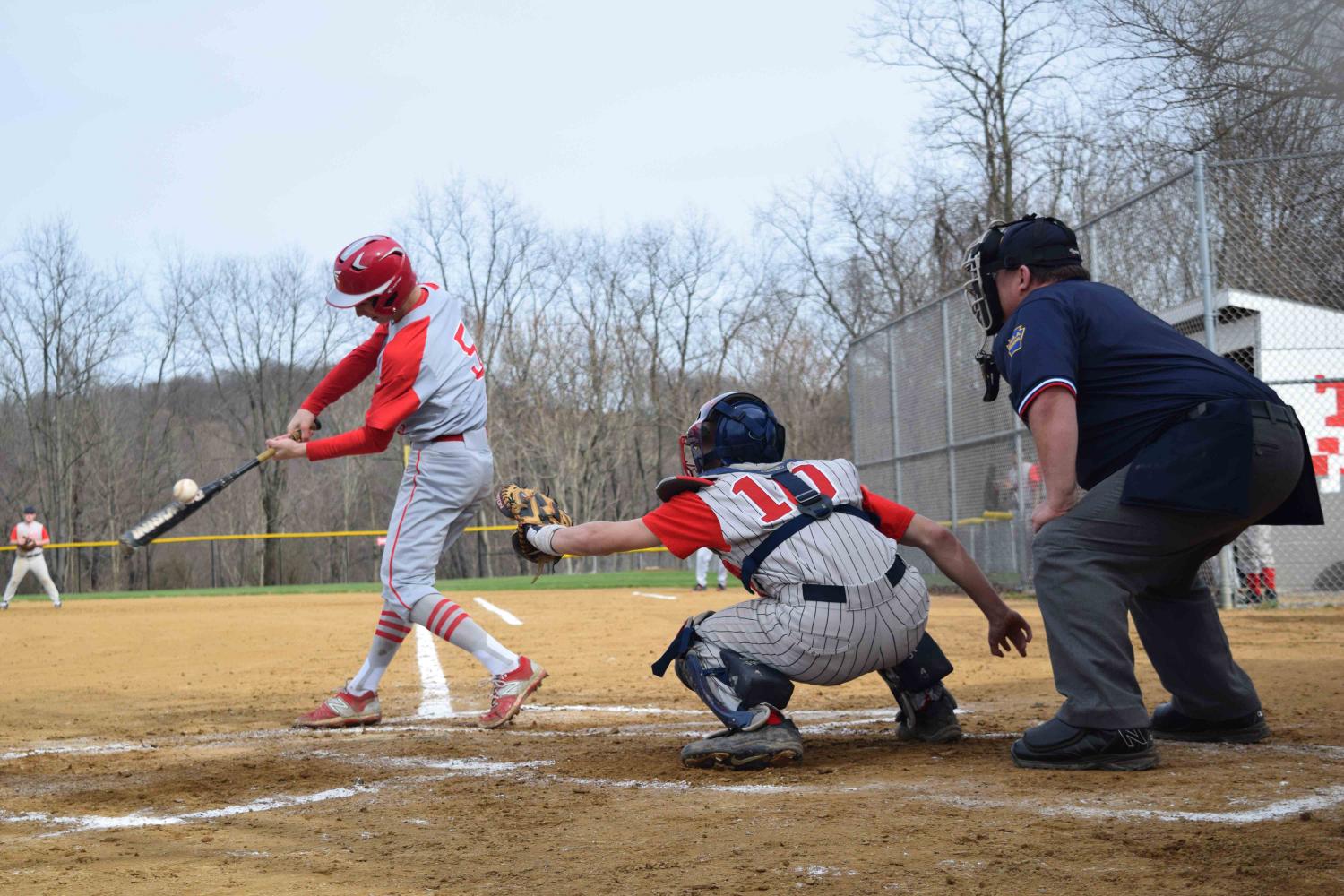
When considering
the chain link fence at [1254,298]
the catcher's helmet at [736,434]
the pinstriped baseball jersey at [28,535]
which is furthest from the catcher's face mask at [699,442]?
the pinstriped baseball jersey at [28,535]

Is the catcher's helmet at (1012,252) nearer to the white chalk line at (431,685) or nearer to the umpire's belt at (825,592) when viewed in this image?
the umpire's belt at (825,592)

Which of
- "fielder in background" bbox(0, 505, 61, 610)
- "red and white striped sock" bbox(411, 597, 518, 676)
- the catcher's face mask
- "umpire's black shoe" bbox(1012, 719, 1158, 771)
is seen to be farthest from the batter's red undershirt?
"fielder in background" bbox(0, 505, 61, 610)

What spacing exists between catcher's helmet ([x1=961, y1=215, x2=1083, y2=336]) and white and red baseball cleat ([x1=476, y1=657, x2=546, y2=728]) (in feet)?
7.86

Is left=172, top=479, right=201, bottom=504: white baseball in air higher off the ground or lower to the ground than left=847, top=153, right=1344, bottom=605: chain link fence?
lower

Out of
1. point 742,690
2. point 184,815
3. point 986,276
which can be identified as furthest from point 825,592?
point 184,815

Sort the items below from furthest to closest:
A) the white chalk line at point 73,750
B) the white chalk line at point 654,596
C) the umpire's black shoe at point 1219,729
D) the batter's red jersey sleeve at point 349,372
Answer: the white chalk line at point 654,596, the batter's red jersey sleeve at point 349,372, the white chalk line at point 73,750, the umpire's black shoe at point 1219,729

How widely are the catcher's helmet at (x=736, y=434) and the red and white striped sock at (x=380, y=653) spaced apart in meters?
1.98

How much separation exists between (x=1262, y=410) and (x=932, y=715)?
4.86 ft

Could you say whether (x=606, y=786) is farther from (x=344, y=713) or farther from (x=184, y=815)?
(x=344, y=713)

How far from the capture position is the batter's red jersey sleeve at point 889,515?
4.06 meters

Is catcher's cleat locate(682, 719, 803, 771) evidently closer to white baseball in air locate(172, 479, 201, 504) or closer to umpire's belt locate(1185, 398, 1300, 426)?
umpire's belt locate(1185, 398, 1300, 426)

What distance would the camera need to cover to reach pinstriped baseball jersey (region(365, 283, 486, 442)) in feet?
17.0

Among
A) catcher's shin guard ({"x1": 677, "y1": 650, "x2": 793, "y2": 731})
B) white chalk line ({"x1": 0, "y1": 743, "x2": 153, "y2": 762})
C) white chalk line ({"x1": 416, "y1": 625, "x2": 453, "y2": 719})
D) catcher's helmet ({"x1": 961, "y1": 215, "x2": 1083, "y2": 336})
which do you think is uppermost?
catcher's helmet ({"x1": 961, "y1": 215, "x2": 1083, "y2": 336})

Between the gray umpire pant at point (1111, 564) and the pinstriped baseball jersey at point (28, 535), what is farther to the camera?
the pinstriped baseball jersey at point (28, 535)
